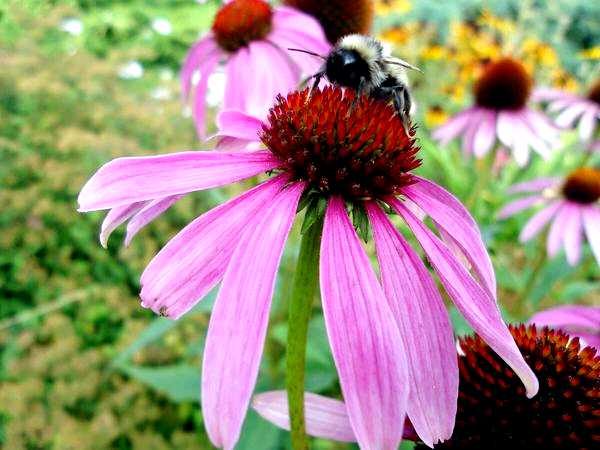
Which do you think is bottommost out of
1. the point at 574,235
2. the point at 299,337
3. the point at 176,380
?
the point at 176,380

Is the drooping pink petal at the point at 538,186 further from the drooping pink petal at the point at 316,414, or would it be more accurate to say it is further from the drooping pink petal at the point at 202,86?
the drooping pink petal at the point at 316,414

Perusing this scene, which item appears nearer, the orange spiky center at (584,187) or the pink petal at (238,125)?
the pink petal at (238,125)

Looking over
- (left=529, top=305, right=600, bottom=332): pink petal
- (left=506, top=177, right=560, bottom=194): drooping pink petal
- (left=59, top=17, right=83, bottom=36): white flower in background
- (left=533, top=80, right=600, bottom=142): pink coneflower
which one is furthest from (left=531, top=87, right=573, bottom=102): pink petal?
(left=59, top=17, right=83, bottom=36): white flower in background

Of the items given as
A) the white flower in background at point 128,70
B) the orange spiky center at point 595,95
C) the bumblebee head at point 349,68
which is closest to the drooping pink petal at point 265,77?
the bumblebee head at point 349,68

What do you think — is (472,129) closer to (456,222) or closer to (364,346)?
(456,222)

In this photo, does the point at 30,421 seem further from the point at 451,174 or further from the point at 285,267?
the point at 451,174

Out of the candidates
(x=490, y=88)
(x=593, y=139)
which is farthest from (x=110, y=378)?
(x=593, y=139)

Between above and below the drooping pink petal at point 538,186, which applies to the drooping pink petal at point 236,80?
above

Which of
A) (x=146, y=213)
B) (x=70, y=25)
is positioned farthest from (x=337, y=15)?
(x=70, y=25)

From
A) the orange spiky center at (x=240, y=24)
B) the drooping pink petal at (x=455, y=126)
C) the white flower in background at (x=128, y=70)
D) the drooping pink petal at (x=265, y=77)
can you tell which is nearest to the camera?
the drooping pink petal at (x=265, y=77)
